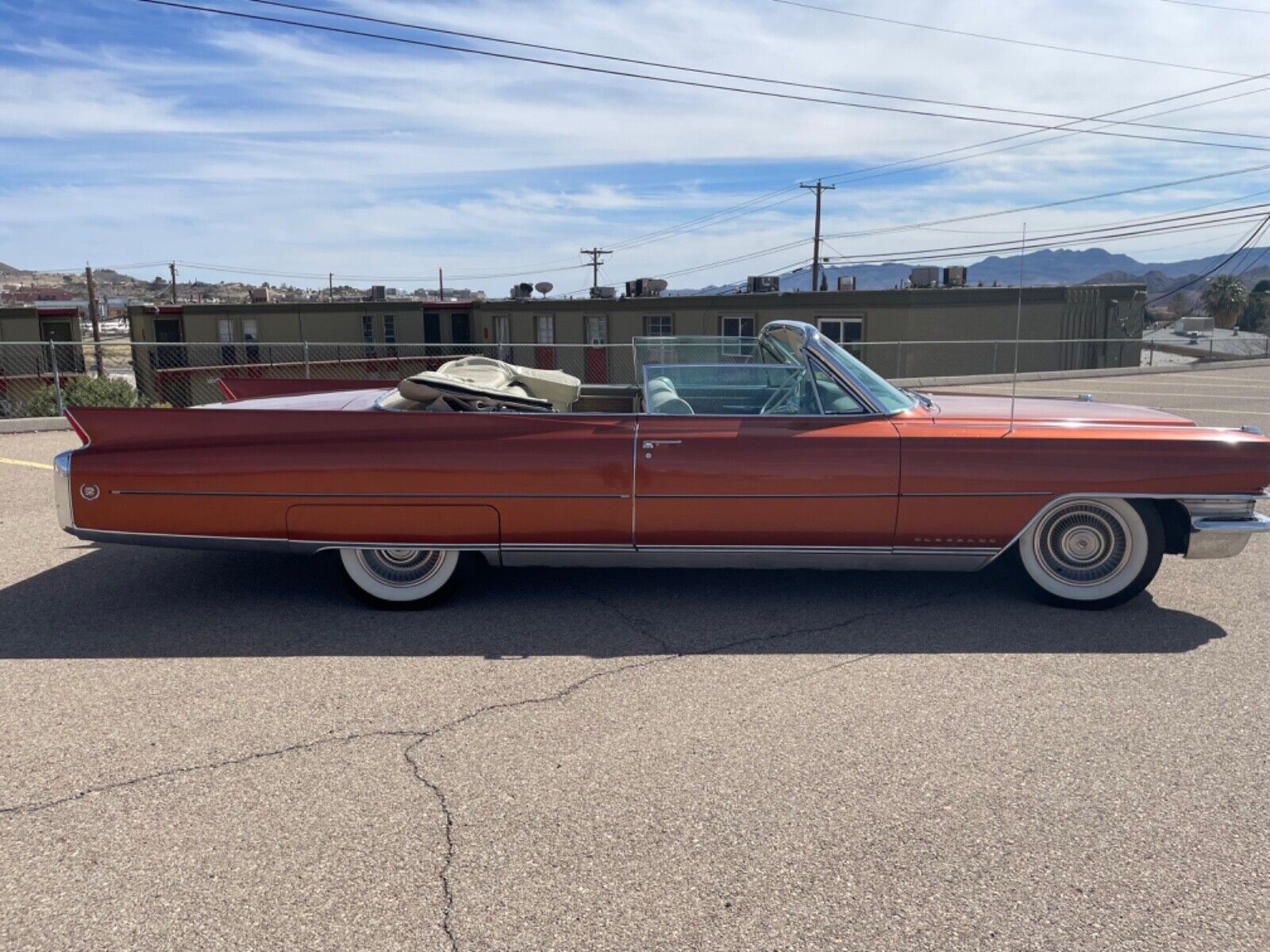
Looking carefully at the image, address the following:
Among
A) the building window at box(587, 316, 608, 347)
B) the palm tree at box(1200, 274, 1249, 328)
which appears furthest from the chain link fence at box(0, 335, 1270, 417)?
the palm tree at box(1200, 274, 1249, 328)

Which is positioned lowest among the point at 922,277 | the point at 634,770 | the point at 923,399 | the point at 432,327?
the point at 634,770

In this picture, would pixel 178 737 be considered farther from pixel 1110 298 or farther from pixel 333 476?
pixel 1110 298

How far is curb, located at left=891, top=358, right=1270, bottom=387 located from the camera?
19328 mm

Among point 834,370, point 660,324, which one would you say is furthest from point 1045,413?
point 660,324

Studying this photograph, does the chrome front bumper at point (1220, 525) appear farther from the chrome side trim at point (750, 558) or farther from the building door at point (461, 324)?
the building door at point (461, 324)

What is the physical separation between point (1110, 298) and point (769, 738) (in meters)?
28.8

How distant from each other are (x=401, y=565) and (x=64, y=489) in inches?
64.4

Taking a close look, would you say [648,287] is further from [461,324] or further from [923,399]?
[923,399]

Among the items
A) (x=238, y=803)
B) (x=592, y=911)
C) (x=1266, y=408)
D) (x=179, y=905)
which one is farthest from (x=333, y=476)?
(x=1266, y=408)

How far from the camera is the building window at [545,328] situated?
34.6 meters

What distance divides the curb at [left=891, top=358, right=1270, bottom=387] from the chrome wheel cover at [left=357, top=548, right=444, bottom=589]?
40.3ft

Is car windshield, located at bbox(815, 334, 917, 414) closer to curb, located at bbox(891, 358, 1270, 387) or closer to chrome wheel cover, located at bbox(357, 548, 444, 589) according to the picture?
chrome wheel cover, located at bbox(357, 548, 444, 589)

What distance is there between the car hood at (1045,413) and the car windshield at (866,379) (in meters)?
0.21

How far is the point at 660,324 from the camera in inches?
A: 1214
